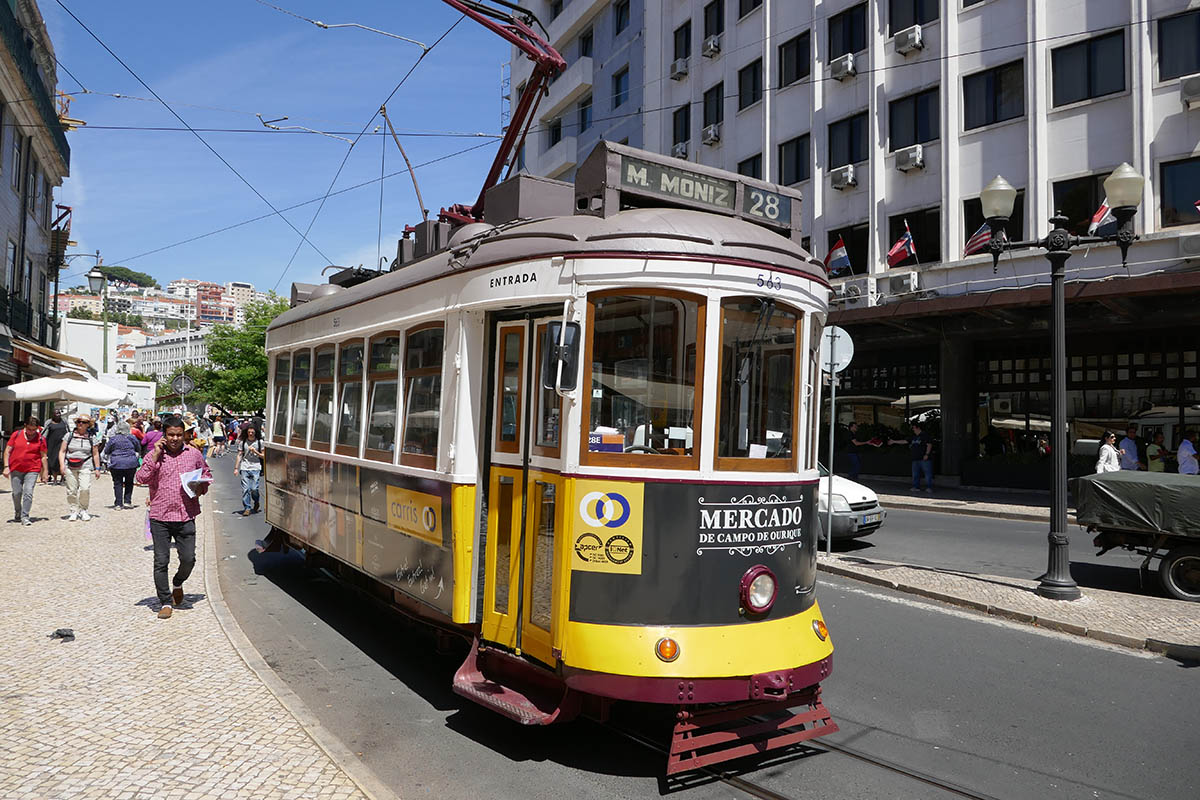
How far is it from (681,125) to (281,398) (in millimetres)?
25456

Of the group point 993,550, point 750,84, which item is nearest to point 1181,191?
point 993,550

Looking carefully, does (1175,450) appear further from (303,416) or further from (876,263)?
(303,416)

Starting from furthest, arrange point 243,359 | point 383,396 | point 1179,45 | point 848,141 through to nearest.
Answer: point 243,359, point 848,141, point 1179,45, point 383,396

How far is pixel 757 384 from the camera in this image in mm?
5223

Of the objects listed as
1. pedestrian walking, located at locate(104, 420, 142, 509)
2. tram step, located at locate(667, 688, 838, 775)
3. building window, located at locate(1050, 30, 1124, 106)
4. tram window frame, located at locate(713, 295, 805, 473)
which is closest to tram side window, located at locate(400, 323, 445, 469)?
tram window frame, located at locate(713, 295, 805, 473)

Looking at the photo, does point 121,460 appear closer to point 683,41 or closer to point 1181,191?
point 1181,191

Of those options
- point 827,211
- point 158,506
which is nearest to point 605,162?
point 158,506

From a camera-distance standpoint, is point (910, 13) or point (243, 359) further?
point (243, 359)

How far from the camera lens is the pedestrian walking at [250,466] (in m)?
15.8

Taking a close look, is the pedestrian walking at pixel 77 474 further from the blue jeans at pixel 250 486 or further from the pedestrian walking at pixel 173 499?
the pedestrian walking at pixel 173 499

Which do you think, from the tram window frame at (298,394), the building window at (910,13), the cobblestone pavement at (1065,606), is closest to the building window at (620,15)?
the building window at (910,13)

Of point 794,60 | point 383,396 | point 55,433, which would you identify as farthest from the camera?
point 794,60

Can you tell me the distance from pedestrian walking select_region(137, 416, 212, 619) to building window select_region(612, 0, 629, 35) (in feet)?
103

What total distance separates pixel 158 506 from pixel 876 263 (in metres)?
20.8
